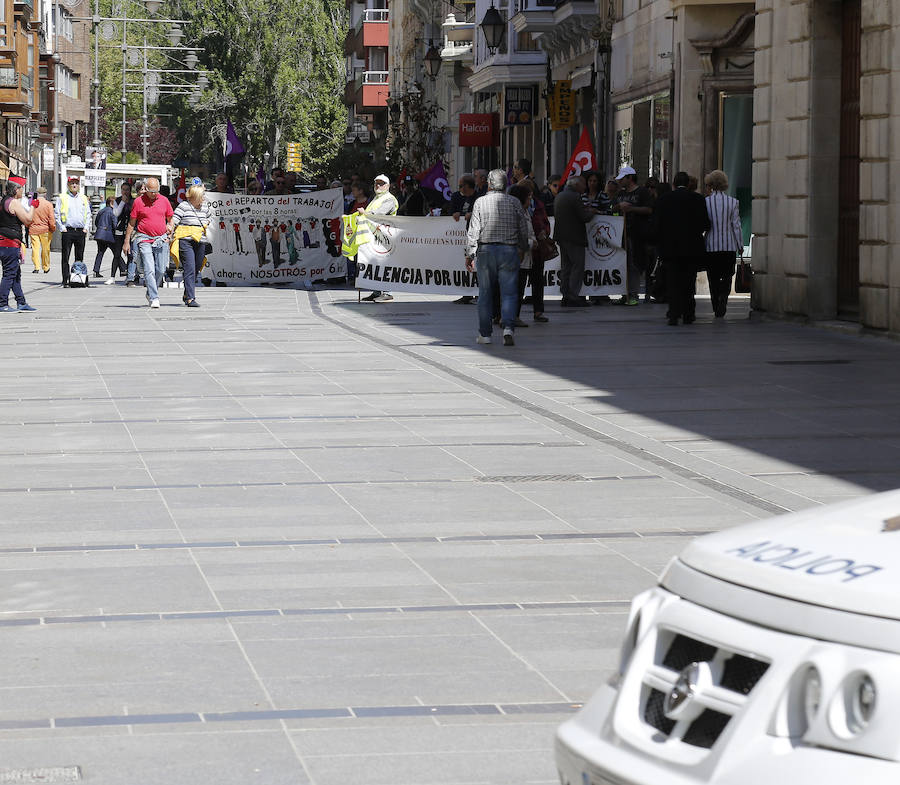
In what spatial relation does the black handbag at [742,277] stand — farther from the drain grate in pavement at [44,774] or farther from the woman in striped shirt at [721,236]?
the drain grate in pavement at [44,774]

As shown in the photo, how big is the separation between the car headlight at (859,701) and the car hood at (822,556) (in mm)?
106

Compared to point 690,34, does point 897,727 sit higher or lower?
lower

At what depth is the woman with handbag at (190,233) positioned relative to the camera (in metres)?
25.4

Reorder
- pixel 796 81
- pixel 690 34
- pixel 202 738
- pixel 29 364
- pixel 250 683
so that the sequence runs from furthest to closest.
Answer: pixel 690 34 → pixel 796 81 → pixel 29 364 → pixel 250 683 → pixel 202 738

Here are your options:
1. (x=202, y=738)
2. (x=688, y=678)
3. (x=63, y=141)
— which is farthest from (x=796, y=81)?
(x=63, y=141)

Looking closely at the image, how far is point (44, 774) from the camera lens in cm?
461

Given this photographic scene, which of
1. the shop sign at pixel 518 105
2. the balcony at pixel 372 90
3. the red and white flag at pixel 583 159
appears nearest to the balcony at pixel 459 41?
the shop sign at pixel 518 105

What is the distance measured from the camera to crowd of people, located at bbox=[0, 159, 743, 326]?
61.2 feet

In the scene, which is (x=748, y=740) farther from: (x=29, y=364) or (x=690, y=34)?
(x=690, y=34)

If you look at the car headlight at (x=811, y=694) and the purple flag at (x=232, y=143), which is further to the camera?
the purple flag at (x=232, y=143)

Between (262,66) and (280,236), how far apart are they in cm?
5355

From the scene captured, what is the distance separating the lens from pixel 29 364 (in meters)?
16.6

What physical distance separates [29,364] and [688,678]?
14.3m

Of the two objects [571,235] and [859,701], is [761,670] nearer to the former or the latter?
[859,701]
